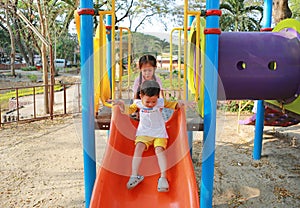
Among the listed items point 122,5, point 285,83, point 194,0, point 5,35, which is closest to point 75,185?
point 285,83

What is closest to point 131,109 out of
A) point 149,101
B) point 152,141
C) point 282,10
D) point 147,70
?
point 149,101

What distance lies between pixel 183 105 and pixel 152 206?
1.08 meters

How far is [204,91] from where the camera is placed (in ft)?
9.89

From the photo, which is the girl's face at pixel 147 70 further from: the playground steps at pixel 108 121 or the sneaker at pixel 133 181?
the sneaker at pixel 133 181

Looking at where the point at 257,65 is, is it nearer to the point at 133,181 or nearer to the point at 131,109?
the point at 131,109

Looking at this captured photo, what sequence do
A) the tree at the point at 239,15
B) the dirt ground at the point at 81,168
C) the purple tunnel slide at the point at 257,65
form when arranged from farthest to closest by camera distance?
the tree at the point at 239,15 → the dirt ground at the point at 81,168 → the purple tunnel slide at the point at 257,65

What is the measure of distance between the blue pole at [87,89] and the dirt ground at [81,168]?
122 centimetres

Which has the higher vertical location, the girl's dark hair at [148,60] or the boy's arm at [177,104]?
the girl's dark hair at [148,60]

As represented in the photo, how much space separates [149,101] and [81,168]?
8.95 feet

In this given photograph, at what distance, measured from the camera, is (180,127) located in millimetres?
3016

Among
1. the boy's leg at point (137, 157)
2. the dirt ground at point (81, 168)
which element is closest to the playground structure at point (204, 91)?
the boy's leg at point (137, 157)

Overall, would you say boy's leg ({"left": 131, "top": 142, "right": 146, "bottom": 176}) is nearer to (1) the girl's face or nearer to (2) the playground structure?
(2) the playground structure

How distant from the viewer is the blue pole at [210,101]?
9.55 ft

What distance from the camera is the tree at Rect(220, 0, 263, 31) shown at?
57.6 ft
